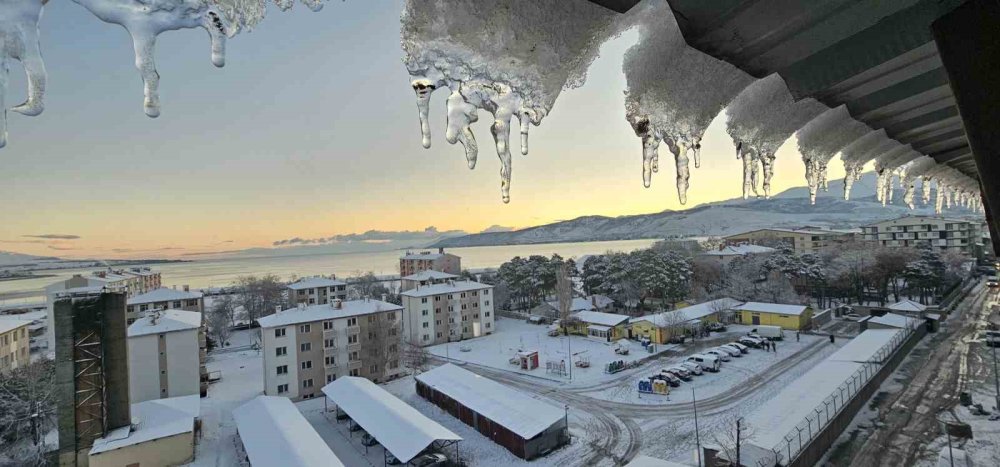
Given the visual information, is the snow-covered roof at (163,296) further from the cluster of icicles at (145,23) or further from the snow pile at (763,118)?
the snow pile at (763,118)

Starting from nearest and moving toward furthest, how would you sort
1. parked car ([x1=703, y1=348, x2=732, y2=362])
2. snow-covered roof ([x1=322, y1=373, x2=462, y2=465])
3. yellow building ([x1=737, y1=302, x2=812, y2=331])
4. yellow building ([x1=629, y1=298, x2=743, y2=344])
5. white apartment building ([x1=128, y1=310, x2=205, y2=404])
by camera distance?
snow-covered roof ([x1=322, y1=373, x2=462, y2=465]), white apartment building ([x1=128, y1=310, x2=205, y2=404]), parked car ([x1=703, y1=348, x2=732, y2=362]), yellow building ([x1=629, y1=298, x2=743, y2=344]), yellow building ([x1=737, y1=302, x2=812, y2=331])

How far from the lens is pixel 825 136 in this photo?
94.2 inches

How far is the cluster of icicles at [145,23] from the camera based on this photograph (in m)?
0.74

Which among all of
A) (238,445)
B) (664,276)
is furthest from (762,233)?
(238,445)

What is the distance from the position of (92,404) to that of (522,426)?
34.5 ft

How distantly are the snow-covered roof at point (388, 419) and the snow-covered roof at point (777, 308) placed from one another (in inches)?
764

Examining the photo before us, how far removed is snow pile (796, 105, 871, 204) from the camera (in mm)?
2180

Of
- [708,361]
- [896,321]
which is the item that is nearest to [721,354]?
[708,361]

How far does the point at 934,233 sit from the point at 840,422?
41077 mm

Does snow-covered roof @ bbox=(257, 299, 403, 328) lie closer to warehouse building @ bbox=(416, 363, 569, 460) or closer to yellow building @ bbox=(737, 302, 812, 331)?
warehouse building @ bbox=(416, 363, 569, 460)

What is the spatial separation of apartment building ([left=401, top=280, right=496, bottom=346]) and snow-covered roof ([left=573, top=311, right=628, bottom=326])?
17.5 feet

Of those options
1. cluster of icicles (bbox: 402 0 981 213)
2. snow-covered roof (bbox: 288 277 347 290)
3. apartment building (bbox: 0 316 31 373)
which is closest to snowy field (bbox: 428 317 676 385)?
snow-covered roof (bbox: 288 277 347 290)

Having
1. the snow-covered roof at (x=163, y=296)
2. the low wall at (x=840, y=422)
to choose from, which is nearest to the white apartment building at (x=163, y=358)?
the snow-covered roof at (x=163, y=296)

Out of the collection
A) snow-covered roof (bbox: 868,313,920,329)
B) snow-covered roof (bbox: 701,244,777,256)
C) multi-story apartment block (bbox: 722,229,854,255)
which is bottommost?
snow-covered roof (bbox: 868,313,920,329)
